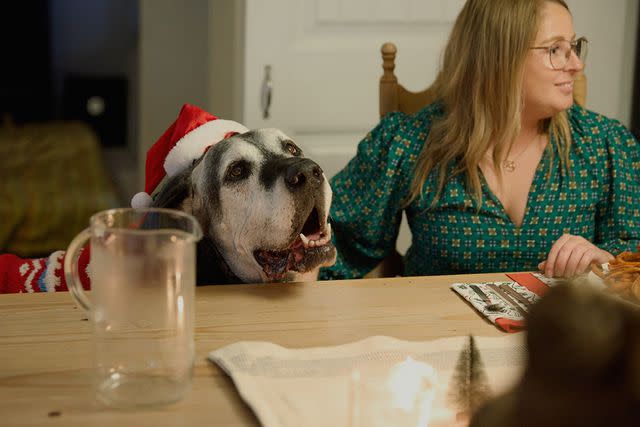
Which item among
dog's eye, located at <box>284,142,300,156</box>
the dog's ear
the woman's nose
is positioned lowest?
the dog's ear

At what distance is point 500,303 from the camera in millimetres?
1163

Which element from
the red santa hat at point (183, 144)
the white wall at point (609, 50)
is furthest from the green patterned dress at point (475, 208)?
the white wall at point (609, 50)

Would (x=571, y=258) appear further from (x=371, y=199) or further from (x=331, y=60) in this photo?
(x=331, y=60)

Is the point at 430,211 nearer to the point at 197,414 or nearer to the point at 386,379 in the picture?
the point at 386,379

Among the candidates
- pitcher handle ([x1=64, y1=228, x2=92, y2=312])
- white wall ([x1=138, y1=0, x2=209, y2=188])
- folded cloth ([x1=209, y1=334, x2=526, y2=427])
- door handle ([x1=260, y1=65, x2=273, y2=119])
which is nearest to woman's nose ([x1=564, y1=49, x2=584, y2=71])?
folded cloth ([x1=209, y1=334, x2=526, y2=427])

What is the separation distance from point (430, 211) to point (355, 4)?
103cm

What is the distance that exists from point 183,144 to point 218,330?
1.62 feet

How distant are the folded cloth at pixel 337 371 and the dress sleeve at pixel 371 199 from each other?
2.84 feet

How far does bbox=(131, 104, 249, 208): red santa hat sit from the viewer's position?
144 cm

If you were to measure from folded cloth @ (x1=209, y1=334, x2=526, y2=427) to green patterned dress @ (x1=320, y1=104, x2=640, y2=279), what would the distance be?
0.80m

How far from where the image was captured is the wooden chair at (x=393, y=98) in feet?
6.52

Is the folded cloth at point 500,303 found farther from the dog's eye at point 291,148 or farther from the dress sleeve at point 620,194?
the dress sleeve at point 620,194

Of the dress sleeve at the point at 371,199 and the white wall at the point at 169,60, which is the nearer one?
the dress sleeve at the point at 371,199

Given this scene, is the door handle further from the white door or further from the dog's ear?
the dog's ear
